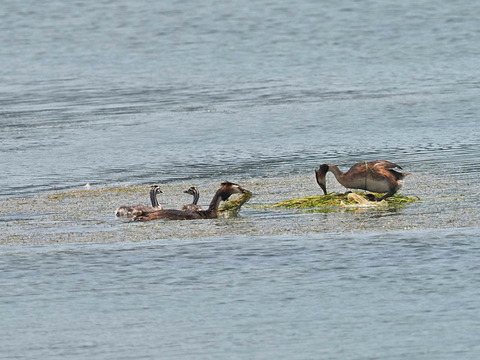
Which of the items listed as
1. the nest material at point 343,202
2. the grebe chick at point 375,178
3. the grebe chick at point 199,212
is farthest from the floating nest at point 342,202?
the grebe chick at point 199,212

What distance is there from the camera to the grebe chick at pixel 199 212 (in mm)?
15000

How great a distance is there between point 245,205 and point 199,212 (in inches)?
35.4

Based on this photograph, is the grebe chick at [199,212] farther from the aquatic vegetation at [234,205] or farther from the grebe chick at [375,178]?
the grebe chick at [375,178]

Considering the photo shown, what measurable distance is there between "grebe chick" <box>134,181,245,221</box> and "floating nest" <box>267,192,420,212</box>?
736 millimetres

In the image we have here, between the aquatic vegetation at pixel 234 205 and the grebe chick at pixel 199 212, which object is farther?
the aquatic vegetation at pixel 234 205

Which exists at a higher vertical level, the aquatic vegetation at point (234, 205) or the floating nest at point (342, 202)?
the aquatic vegetation at point (234, 205)

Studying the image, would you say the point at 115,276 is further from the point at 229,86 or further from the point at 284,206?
the point at 229,86

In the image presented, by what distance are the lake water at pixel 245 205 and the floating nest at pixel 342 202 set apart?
0.35 metres

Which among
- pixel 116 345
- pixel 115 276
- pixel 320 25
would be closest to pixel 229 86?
pixel 320 25

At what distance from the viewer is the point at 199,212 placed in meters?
15.2

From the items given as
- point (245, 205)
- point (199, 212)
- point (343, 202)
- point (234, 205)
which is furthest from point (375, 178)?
point (199, 212)

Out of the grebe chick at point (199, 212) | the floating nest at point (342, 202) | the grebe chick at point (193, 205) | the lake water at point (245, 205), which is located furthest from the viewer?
the floating nest at point (342, 202)

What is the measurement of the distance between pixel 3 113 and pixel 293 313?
18592 mm

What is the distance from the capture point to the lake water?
34.8 ft
